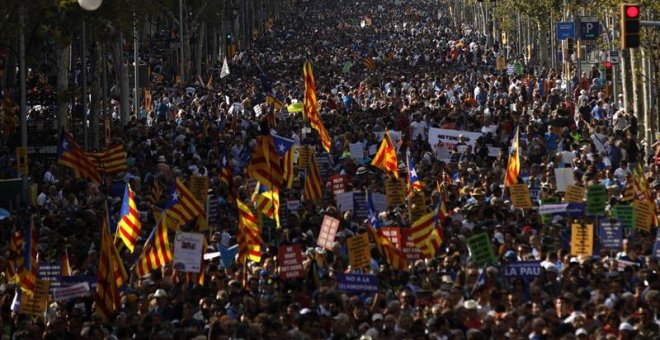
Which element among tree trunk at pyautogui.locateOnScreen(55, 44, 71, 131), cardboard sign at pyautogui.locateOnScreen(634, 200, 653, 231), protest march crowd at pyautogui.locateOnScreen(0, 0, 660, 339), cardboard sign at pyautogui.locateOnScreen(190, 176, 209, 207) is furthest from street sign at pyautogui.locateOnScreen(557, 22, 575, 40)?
cardboard sign at pyautogui.locateOnScreen(634, 200, 653, 231)

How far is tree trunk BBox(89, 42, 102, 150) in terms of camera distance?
44438 millimetres

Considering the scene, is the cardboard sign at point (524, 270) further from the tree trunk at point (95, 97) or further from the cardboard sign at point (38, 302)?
the tree trunk at point (95, 97)

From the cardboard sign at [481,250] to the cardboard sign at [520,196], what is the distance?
449 centimetres

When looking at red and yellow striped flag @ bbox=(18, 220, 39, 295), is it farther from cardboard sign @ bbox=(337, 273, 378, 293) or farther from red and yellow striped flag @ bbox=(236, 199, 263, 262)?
cardboard sign @ bbox=(337, 273, 378, 293)

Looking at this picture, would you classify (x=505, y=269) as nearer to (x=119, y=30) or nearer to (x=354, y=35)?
(x=119, y=30)

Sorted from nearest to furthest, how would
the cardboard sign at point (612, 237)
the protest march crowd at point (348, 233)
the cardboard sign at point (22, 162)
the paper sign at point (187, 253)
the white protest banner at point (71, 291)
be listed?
1. the protest march crowd at point (348, 233)
2. the white protest banner at point (71, 291)
3. the paper sign at point (187, 253)
4. the cardboard sign at point (612, 237)
5. the cardboard sign at point (22, 162)

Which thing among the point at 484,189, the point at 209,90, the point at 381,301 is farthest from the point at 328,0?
the point at 381,301

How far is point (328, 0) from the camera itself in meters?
152

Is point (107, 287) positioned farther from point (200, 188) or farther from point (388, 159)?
point (388, 159)

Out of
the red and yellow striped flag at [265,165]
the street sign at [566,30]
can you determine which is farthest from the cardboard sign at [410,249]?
the street sign at [566,30]

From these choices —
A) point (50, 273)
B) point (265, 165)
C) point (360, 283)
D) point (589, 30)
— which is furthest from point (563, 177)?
point (589, 30)

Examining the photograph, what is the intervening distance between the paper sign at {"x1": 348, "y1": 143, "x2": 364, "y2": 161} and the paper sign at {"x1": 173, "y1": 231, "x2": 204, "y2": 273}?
14.2m

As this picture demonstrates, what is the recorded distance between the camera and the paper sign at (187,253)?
69.0 ft

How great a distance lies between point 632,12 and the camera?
81.6 feet
